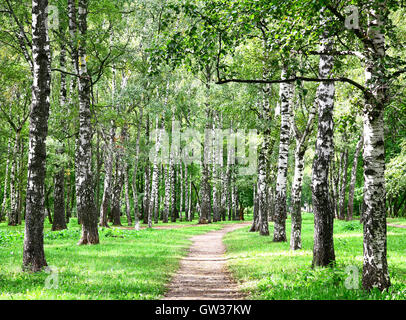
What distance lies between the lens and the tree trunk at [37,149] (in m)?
9.47

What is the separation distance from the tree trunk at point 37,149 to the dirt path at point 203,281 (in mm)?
3779

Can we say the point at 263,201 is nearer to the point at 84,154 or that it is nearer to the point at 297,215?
the point at 297,215

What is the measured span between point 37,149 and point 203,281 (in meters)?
5.93

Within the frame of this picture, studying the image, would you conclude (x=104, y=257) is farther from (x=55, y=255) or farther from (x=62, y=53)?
(x=62, y=53)

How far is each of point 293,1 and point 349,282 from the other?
583cm

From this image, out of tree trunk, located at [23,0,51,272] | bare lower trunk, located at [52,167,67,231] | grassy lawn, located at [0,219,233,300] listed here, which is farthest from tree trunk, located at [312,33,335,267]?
bare lower trunk, located at [52,167,67,231]

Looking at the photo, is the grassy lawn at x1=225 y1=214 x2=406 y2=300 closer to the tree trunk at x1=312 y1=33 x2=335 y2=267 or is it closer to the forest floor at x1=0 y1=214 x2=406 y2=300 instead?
the forest floor at x1=0 y1=214 x2=406 y2=300

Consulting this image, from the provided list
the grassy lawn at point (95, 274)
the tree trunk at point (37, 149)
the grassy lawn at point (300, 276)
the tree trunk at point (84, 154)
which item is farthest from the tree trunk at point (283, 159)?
the tree trunk at point (37, 149)

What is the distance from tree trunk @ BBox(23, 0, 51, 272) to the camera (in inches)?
373

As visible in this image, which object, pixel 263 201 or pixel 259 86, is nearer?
pixel 263 201

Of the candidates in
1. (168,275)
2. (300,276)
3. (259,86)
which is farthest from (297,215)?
(259,86)

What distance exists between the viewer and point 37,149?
9.63 m

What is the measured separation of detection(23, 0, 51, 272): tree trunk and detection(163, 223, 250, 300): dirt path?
378cm
